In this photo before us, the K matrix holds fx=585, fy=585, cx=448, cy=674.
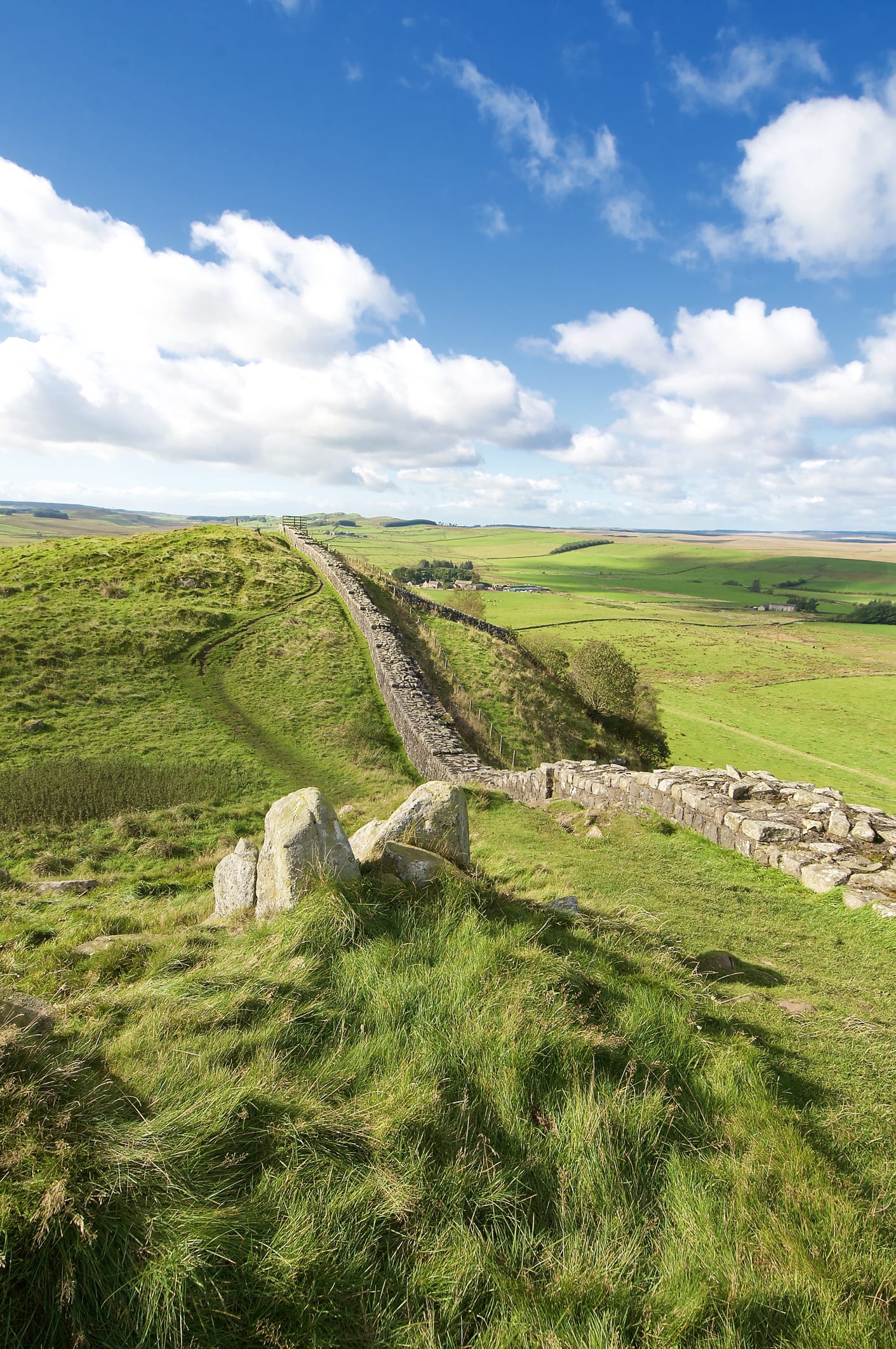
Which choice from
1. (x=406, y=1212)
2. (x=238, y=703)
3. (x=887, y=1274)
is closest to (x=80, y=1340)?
(x=406, y=1212)

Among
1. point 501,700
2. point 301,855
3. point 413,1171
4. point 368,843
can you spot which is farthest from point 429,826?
point 501,700

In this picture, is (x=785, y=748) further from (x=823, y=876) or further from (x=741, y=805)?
→ (x=823, y=876)

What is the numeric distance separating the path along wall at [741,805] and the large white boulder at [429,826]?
6.60 m

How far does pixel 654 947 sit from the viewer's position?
23.6ft

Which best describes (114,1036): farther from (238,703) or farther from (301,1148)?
(238,703)

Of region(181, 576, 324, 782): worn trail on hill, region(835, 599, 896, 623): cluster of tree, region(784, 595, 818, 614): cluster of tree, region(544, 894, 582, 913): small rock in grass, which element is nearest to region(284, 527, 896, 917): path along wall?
region(181, 576, 324, 782): worn trail on hill

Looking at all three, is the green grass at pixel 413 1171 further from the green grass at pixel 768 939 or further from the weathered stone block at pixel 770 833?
the weathered stone block at pixel 770 833

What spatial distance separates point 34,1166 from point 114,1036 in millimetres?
1527

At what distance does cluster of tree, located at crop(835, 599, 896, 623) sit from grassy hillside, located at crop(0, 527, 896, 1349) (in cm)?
15510

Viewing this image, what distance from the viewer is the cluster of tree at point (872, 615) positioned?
5290 inches

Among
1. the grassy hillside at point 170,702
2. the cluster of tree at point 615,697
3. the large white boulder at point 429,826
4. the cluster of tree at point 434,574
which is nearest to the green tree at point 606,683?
the cluster of tree at point 615,697

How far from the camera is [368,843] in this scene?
730 cm

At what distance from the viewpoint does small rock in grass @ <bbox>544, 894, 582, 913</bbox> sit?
7688mm

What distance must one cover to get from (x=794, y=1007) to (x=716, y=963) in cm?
101
